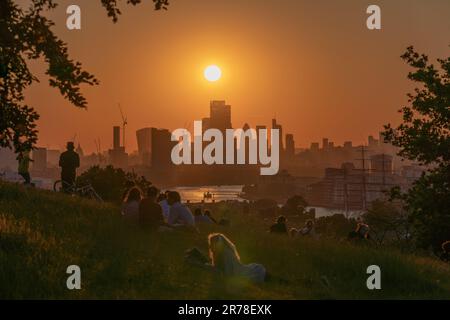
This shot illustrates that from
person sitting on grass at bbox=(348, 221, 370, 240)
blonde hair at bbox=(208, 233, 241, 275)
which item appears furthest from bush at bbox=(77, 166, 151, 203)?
blonde hair at bbox=(208, 233, 241, 275)

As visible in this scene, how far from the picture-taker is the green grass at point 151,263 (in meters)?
12.8

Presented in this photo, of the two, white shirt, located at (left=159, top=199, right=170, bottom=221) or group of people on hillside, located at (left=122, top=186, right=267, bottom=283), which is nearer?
group of people on hillside, located at (left=122, top=186, right=267, bottom=283)

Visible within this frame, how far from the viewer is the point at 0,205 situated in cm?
2023

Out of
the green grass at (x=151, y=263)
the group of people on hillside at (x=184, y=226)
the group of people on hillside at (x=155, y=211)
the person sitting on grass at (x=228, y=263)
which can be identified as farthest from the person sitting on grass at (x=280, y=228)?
the person sitting on grass at (x=228, y=263)

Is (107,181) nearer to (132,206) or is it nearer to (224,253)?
(132,206)

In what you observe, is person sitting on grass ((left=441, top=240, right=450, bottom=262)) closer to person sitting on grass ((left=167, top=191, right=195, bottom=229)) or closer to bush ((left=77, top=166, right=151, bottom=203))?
person sitting on grass ((left=167, top=191, right=195, bottom=229))

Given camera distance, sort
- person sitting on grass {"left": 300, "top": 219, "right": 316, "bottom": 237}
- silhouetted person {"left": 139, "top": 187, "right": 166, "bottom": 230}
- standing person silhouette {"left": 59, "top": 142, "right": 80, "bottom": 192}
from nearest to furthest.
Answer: silhouetted person {"left": 139, "top": 187, "right": 166, "bottom": 230}
person sitting on grass {"left": 300, "top": 219, "right": 316, "bottom": 237}
standing person silhouette {"left": 59, "top": 142, "right": 80, "bottom": 192}

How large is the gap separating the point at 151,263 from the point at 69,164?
524 inches

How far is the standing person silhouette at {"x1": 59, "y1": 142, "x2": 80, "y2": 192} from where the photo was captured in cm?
2688

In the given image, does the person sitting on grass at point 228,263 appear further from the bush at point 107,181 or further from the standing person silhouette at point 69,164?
the bush at point 107,181

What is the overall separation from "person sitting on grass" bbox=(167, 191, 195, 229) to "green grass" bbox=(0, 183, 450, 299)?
0.61 meters
